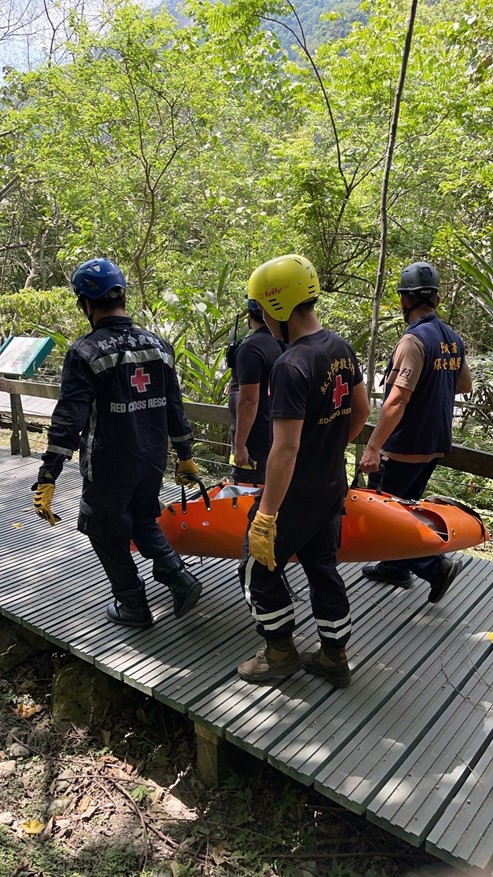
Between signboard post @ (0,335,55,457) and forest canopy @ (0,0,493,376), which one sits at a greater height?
forest canopy @ (0,0,493,376)

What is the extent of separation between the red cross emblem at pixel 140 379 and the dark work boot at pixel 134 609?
1.07m

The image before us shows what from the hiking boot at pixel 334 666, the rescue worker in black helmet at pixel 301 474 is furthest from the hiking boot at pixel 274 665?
the hiking boot at pixel 334 666

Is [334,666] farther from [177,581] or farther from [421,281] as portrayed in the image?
[421,281]

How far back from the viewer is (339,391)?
2.44m

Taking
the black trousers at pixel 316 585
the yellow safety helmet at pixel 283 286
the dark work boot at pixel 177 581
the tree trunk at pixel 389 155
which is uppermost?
the tree trunk at pixel 389 155

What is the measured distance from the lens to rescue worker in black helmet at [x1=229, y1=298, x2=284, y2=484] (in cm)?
359

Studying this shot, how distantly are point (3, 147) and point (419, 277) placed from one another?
12.1m

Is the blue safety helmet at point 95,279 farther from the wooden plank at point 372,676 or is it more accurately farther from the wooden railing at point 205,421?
the wooden plank at point 372,676

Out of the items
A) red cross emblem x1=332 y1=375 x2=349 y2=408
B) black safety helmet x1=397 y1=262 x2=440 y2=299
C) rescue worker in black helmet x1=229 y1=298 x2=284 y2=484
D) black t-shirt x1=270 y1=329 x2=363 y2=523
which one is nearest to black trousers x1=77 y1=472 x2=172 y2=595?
rescue worker in black helmet x1=229 y1=298 x2=284 y2=484

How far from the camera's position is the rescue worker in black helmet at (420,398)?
10.3 ft

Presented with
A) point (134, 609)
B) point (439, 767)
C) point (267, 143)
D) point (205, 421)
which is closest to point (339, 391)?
point (439, 767)

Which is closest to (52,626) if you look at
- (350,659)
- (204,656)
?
(204,656)

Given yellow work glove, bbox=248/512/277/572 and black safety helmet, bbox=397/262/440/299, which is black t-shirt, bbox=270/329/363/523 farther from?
black safety helmet, bbox=397/262/440/299

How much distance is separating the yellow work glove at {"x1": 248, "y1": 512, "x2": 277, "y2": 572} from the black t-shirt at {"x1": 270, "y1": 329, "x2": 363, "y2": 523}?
0.15 m
